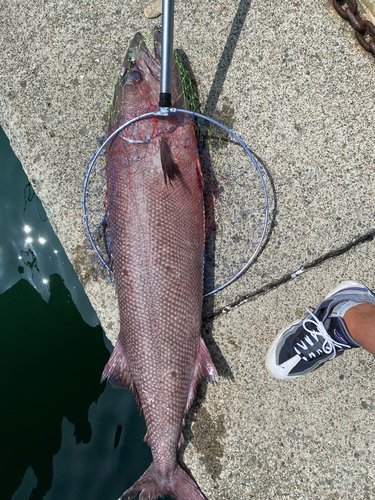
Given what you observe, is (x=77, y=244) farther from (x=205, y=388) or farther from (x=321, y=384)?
(x=321, y=384)

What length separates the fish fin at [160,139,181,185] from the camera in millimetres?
2326

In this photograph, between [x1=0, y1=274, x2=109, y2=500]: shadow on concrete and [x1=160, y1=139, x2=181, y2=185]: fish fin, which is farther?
[x1=0, y1=274, x2=109, y2=500]: shadow on concrete

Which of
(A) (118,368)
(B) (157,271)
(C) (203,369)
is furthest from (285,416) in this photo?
(B) (157,271)

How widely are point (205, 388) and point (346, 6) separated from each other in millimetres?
3394

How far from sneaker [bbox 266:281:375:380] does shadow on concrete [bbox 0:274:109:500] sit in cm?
163

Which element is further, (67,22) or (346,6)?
(67,22)

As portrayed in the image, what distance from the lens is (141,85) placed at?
8.28 ft

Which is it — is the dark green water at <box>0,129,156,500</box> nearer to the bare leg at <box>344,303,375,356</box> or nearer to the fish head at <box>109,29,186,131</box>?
the fish head at <box>109,29,186,131</box>

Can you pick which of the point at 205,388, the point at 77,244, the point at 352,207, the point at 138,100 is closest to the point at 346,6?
the point at 352,207

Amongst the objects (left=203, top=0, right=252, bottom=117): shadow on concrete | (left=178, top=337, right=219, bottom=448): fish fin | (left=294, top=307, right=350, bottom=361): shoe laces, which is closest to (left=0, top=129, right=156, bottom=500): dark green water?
(left=178, top=337, right=219, bottom=448): fish fin

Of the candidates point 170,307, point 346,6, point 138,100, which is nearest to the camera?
point 170,307

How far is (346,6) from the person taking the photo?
271cm

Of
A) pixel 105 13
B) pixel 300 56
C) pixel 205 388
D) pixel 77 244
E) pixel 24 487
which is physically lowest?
pixel 24 487

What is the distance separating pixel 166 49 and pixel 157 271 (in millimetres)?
1447
